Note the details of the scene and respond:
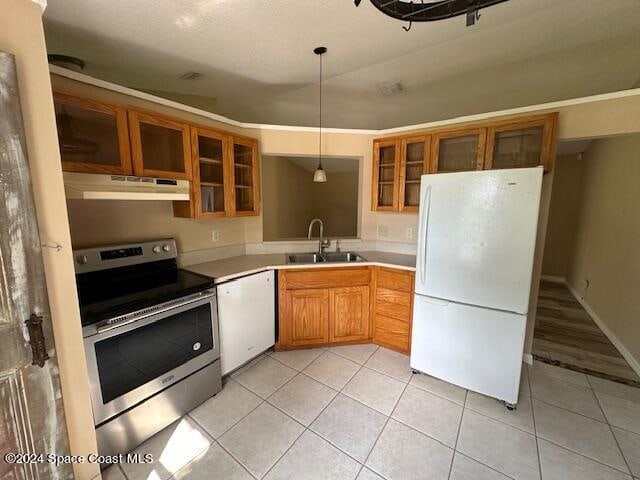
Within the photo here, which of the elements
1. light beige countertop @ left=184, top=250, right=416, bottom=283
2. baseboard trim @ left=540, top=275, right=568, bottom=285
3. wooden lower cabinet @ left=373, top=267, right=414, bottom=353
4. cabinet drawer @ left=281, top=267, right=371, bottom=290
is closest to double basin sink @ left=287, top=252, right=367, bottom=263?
light beige countertop @ left=184, top=250, right=416, bottom=283

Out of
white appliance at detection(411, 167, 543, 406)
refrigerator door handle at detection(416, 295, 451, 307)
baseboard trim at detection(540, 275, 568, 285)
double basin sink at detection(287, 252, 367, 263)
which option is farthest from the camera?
baseboard trim at detection(540, 275, 568, 285)

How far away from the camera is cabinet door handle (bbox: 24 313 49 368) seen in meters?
1.06

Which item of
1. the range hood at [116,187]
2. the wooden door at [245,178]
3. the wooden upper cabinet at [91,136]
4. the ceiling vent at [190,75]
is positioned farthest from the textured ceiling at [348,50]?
the range hood at [116,187]

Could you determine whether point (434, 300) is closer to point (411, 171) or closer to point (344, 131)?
point (411, 171)

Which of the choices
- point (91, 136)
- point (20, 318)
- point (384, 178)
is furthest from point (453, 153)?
point (20, 318)

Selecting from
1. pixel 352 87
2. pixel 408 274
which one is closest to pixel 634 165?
pixel 408 274

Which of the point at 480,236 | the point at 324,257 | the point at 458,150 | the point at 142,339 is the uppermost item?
the point at 458,150

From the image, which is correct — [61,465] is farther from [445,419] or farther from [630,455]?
[630,455]

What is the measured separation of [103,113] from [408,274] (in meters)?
2.57

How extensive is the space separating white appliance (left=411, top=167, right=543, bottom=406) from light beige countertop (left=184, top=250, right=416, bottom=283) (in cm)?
39

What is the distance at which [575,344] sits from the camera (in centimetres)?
278

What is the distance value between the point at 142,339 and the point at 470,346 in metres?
2.28

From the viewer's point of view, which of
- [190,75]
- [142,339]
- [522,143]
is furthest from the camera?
[190,75]

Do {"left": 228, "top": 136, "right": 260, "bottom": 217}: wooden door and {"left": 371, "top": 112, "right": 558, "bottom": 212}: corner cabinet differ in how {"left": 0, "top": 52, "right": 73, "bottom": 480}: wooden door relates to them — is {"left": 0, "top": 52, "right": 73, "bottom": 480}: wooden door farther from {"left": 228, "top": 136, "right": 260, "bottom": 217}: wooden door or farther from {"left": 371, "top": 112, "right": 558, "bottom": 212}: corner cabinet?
{"left": 371, "top": 112, "right": 558, "bottom": 212}: corner cabinet
